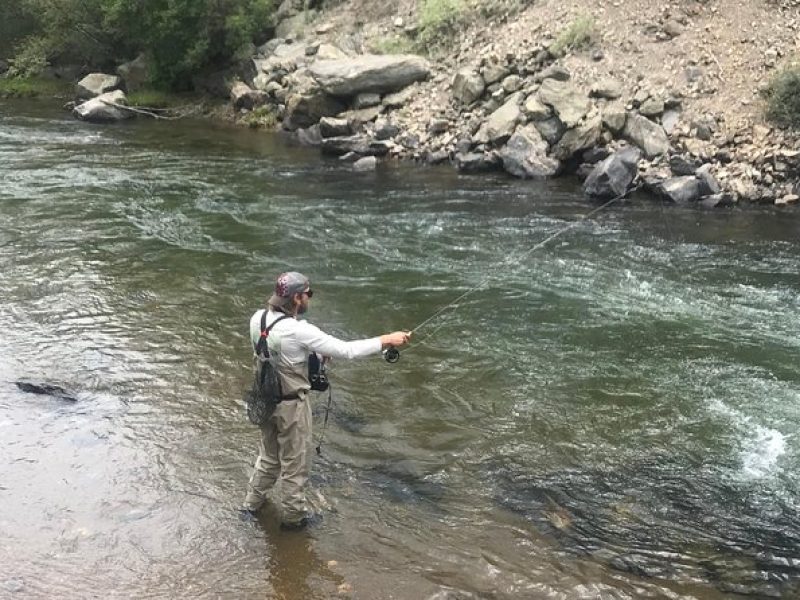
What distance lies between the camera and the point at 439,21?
25141mm

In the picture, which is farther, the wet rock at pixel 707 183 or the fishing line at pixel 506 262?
the wet rock at pixel 707 183

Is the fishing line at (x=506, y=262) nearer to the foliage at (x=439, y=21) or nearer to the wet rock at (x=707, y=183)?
the wet rock at (x=707, y=183)

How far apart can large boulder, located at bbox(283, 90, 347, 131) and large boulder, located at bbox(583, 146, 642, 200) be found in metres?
9.90

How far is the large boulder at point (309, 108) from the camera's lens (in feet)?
79.6

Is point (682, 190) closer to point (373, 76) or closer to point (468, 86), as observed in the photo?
point (468, 86)

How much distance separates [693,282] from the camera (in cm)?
1202

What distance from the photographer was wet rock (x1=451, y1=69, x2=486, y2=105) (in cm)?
2183

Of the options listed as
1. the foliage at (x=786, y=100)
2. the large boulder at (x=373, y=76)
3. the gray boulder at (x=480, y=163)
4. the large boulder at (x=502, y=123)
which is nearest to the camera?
the foliage at (x=786, y=100)

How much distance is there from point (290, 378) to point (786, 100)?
51.7 ft

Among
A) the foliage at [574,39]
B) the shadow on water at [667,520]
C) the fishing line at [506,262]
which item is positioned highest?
the foliage at [574,39]

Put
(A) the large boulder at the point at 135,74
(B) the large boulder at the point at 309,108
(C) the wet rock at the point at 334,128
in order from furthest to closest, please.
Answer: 1. (A) the large boulder at the point at 135,74
2. (B) the large boulder at the point at 309,108
3. (C) the wet rock at the point at 334,128

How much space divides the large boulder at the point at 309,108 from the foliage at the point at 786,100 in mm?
12187

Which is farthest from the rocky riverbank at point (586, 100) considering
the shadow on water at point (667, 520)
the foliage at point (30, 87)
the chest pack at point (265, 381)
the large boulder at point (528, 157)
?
the foliage at point (30, 87)

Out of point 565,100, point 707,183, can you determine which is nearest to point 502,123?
point 565,100
